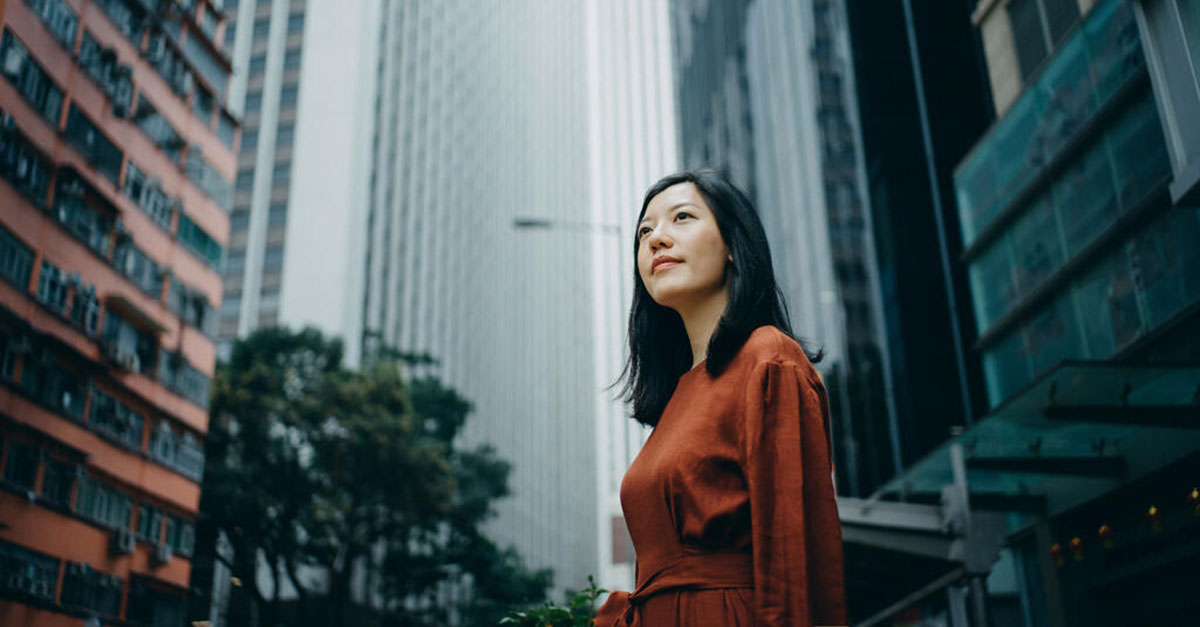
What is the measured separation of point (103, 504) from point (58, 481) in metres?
1.27

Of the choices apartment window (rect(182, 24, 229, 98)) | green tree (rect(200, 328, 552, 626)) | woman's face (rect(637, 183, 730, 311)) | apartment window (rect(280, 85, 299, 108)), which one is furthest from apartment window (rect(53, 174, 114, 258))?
apartment window (rect(280, 85, 299, 108))

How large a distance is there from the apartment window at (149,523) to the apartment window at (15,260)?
5.04 ft

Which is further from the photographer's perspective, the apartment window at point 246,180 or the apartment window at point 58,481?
the apartment window at point 246,180

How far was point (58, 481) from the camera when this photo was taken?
15.2 feet

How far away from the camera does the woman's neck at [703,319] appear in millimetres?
3006

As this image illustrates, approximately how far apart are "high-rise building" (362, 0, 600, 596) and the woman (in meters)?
35.6

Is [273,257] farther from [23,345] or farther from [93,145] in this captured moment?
[23,345]

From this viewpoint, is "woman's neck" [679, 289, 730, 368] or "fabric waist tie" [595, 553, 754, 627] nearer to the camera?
"fabric waist tie" [595, 553, 754, 627]

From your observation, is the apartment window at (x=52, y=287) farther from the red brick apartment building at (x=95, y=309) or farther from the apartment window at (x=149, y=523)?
the apartment window at (x=149, y=523)

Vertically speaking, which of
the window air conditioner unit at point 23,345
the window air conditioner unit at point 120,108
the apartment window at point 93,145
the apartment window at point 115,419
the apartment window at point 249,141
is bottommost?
the window air conditioner unit at point 23,345

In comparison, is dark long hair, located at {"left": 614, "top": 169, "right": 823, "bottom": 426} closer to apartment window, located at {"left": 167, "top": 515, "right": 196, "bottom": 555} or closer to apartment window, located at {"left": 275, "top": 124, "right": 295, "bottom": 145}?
apartment window, located at {"left": 167, "top": 515, "right": 196, "bottom": 555}

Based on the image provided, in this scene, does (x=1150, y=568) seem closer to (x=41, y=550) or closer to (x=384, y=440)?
(x=41, y=550)

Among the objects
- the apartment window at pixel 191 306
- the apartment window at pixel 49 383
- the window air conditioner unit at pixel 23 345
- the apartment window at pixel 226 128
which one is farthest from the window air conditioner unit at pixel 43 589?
the apartment window at pixel 226 128

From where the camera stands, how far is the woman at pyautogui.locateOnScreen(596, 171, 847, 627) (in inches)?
93.4
